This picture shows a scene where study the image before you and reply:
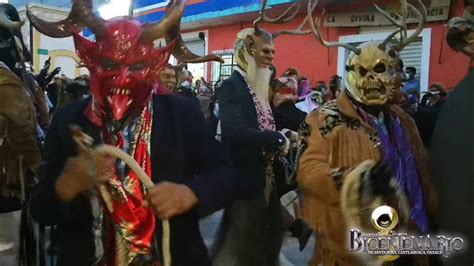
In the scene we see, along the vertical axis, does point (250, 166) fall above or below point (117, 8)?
below

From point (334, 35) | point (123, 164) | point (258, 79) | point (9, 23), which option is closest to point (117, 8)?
point (123, 164)

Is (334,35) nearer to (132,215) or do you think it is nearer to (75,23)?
(75,23)

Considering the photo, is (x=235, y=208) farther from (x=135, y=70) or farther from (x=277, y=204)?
(x=135, y=70)

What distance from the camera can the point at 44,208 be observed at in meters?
2.01

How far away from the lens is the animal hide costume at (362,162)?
96.9 inches

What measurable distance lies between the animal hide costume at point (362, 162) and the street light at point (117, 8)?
A: 3.42ft

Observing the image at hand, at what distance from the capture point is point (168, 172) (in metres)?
2.02

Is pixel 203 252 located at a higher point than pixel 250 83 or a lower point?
lower

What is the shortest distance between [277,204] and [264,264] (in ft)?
1.45

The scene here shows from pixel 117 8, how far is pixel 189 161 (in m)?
0.74

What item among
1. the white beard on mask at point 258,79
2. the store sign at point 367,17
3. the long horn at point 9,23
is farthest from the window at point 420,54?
the long horn at point 9,23

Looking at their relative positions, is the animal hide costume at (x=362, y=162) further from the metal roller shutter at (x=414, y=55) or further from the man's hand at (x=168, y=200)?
the metal roller shutter at (x=414, y=55)

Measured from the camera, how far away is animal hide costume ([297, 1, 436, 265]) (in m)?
2.46

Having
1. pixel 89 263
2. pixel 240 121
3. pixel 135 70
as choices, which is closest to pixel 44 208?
pixel 89 263
